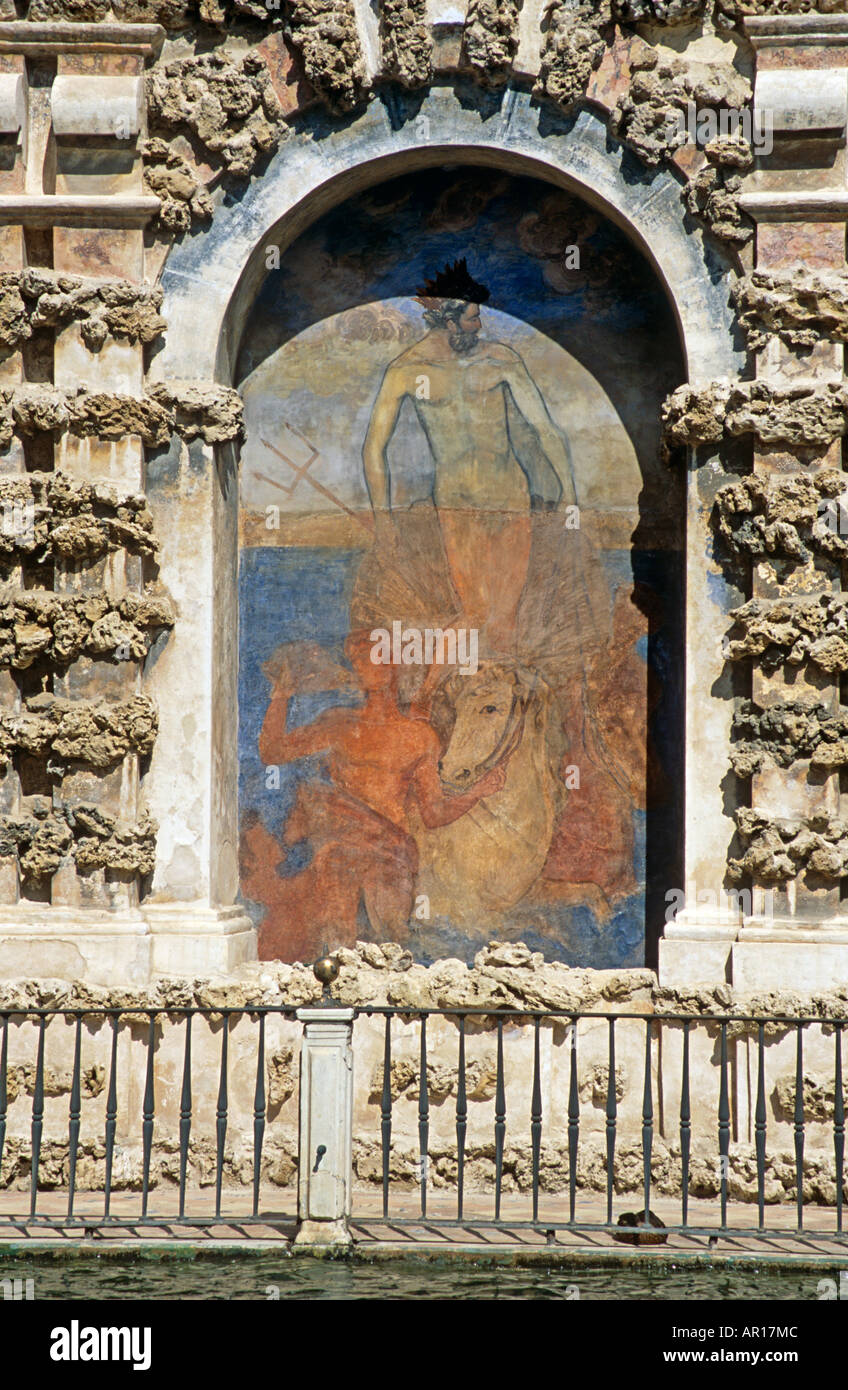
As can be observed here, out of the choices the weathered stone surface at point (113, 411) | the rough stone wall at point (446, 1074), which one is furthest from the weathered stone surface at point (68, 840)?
the weathered stone surface at point (113, 411)

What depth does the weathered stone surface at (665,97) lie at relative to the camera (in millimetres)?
9602

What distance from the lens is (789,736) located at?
9.28 m

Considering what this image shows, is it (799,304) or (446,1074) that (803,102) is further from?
(446,1074)

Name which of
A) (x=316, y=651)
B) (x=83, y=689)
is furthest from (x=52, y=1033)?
(x=316, y=651)

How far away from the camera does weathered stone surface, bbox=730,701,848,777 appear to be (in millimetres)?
9250

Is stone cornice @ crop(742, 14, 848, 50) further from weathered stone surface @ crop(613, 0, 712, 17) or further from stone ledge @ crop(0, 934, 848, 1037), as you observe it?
stone ledge @ crop(0, 934, 848, 1037)

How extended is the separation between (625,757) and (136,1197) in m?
4.26

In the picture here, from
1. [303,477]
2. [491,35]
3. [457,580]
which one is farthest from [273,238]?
[457,580]

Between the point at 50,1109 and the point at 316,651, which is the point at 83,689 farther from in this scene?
the point at 50,1109

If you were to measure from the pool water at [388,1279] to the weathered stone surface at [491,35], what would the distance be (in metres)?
7.29

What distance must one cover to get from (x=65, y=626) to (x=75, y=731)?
2.18ft

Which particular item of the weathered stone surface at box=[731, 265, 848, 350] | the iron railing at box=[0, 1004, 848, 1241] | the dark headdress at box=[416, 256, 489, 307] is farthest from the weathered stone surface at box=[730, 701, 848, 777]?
the dark headdress at box=[416, 256, 489, 307]

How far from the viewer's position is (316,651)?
10.6m

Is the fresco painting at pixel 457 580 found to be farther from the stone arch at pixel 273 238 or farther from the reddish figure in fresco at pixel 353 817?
the stone arch at pixel 273 238
